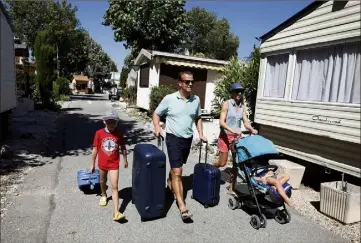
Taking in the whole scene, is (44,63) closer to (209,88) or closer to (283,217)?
(209,88)

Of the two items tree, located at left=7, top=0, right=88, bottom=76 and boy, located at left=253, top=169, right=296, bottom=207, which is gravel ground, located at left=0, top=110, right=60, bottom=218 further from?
tree, located at left=7, top=0, right=88, bottom=76

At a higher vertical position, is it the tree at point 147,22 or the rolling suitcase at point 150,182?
the tree at point 147,22

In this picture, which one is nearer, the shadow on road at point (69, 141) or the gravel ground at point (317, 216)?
the gravel ground at point (317, 216)

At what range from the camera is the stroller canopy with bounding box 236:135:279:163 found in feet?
14.5

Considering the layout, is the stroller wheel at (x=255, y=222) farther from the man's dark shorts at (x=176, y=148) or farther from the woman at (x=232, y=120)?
the man's dark shorts at (x=176, y=148)


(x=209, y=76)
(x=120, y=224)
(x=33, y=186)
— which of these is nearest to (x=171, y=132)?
(x=120, y=224)

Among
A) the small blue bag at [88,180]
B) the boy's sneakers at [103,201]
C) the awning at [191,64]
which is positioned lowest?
the boy's sneakers at [103,201]

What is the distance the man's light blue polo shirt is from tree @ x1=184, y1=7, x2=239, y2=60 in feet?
146

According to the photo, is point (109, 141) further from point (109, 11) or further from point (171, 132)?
point (109, 11)

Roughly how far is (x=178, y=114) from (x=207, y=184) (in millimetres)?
1262

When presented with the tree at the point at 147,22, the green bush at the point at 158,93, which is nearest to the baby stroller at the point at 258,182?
the green bush at the point at 158,93

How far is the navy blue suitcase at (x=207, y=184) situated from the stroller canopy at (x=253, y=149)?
472 mm

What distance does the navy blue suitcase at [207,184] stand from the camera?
4.76 m

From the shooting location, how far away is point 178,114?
14.4 feet
